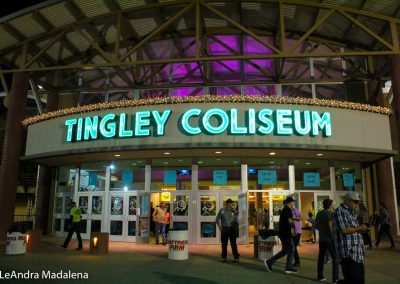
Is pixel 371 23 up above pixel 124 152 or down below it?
above

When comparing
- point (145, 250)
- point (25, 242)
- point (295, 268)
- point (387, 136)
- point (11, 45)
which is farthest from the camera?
point (11, 45)

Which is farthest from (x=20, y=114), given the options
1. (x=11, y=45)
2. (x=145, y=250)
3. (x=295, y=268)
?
(x=295, y=268)

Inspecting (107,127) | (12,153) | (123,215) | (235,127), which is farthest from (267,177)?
(12,153)

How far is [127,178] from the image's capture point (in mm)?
18375

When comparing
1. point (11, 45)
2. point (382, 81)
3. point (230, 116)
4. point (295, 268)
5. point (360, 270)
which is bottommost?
point (295, 268)

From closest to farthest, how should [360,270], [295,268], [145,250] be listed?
[360,270]
[295,268]
[145,250]

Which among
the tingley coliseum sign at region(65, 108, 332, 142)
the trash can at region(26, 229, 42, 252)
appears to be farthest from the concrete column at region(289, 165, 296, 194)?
the trash can at region(26, 229, 42, 252)

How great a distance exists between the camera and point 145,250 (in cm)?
Answer: 1428

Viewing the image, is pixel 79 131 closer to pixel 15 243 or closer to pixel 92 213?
pixel 92 213

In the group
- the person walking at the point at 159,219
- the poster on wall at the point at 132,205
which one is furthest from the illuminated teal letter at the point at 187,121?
the poster on wall at the point at 132,205

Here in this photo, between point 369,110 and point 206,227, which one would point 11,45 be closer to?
point 206,227

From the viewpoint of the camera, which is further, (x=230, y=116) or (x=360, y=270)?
(x=230, y=116)

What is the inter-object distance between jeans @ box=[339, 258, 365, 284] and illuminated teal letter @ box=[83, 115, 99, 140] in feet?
42.6

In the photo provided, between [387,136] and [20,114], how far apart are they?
16969 millimetres
